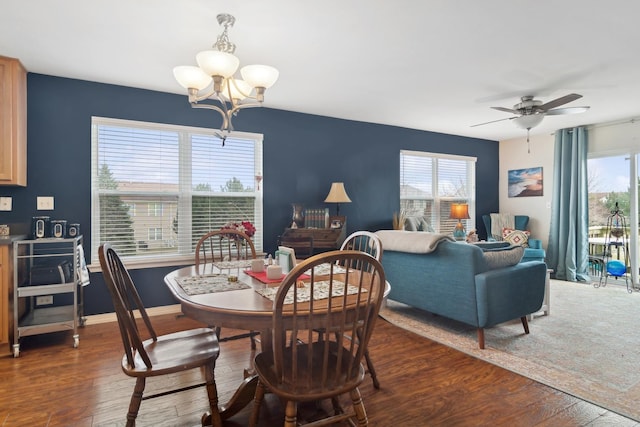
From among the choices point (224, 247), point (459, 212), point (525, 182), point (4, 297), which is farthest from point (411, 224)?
point (4, 297)

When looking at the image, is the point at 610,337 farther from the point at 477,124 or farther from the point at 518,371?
the point at 477,124

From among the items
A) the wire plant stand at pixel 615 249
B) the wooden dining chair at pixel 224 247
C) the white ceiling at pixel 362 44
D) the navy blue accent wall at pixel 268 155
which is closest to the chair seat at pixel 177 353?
the wooden dining chair at pixel 224 247

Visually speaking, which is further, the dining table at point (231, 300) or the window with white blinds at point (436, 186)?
the window with white blinds at point (436, 186)

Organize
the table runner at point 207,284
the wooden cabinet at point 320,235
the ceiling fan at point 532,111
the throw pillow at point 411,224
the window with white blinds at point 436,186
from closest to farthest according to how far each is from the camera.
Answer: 1. the table runner at point 207,284
2. the ceiling fan at point 532,111
3. the wooden cabinet at point 320,235
4. the throw pillow at point 411,224
5. the window with white blinds at point 436,186

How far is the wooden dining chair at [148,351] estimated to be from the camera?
157 cm

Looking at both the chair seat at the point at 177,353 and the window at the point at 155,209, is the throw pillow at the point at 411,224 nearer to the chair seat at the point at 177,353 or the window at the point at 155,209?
the window at the point at 155,209

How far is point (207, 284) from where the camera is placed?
1943 millimetres

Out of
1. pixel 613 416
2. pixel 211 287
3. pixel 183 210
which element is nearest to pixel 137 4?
pixel 211 287

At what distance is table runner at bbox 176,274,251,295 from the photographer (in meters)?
1.81

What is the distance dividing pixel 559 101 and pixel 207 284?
3633 millimetres

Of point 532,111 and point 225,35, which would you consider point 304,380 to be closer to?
point 225,35

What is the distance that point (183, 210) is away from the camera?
4.06 meters

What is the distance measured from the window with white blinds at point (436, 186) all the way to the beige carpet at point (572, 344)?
7.28 ft

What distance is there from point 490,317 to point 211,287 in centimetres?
221
